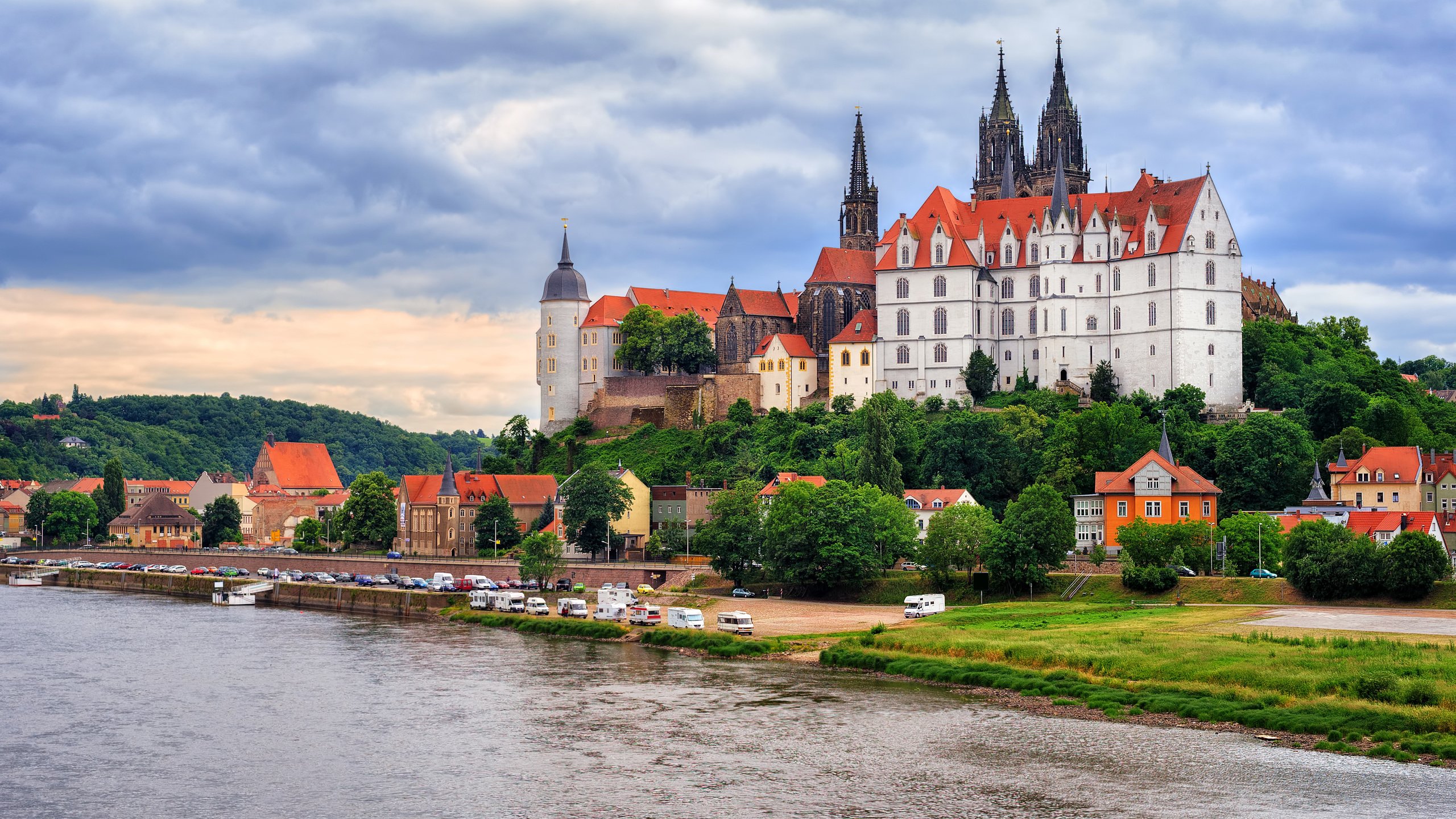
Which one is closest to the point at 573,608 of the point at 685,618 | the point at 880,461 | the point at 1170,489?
the point at 685,618

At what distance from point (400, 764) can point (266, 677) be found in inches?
826

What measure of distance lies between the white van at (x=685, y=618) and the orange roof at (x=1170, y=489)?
28.2 meters

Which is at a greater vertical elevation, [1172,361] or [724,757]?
[1172,361]

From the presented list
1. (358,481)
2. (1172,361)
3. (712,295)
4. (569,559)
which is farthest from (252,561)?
(1172,361)

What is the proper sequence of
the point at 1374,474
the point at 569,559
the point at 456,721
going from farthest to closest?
the point at 569,559
the point at 1374,474
the point at 456,721

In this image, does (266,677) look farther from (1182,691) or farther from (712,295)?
(712,295)

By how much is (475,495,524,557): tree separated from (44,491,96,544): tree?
61.4 metres

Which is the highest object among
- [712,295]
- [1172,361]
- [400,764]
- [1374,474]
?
[712,295]

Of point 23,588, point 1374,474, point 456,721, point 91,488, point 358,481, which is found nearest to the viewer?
point 456,721

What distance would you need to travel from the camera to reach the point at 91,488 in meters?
182

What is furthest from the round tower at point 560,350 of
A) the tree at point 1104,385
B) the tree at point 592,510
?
the tree at point 1104,385

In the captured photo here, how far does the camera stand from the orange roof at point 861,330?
126375mm

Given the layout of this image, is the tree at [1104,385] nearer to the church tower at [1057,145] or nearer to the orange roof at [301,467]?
the church tower at [1057,145]

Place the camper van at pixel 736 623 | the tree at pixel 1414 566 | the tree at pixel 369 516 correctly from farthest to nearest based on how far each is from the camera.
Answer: the tree at pixel 369 516 < the camper van at pixel 736 623 < the tree at pixel 1414 566
